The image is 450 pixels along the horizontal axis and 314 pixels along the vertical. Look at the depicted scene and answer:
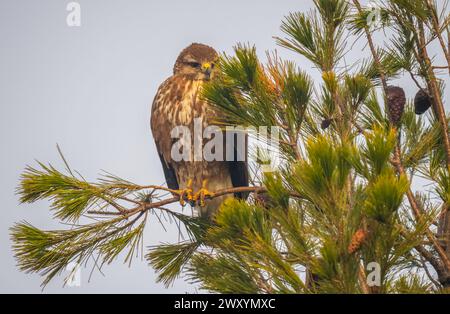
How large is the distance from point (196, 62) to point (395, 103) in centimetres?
285

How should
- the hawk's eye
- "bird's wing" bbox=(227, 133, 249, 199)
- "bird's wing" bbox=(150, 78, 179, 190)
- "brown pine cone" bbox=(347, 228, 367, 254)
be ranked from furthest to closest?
the hawk's eye, "bird's wing" bbox=(150, 78, 179, 190), "bird's wing" bbox=(227, 133, 249, 199), "brown pine cone" bbox=(347, 228, 367, 254)

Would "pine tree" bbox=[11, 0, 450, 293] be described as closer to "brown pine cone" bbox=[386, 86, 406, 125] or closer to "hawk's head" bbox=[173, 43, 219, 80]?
"brown pine cone" bbox=[386, 86, 406, 125]

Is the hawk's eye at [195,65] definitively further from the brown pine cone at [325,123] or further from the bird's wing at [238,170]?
the brown pine cone at [325,123]

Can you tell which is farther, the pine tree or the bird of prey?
the bird of prey

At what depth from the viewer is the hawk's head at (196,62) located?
6004 millimetres

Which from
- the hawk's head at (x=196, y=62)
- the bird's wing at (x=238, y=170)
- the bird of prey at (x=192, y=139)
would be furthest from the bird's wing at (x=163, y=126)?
the bird's wing at (x=238, y=170)

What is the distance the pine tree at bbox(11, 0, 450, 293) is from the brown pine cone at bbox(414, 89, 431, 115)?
0.04 ft

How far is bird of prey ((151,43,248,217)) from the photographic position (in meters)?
5.53

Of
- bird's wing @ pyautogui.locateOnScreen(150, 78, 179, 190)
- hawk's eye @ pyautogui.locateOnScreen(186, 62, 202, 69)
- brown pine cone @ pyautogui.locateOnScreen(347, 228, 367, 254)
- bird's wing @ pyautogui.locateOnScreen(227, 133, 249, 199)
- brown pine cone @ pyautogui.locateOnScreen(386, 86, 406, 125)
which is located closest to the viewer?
brown pine cone @ pyautogui.locateOnScreen(347, 228, 367, 254)

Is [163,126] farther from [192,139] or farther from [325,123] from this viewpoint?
[325,123]

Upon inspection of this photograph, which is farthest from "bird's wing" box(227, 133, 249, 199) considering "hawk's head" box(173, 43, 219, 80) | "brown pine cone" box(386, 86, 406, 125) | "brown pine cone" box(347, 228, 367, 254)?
"brown pine cone" box(347, 228, 367, 254)

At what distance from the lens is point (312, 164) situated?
2.49 metres

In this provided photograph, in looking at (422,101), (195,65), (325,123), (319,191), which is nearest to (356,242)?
(319,191)
